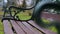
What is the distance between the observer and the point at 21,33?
2.41 m

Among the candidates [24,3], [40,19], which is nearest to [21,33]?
[40,19]

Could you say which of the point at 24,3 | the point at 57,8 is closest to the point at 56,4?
the point at 57,8

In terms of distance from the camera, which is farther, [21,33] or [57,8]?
[21,33]

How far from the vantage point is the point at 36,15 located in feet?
1.74

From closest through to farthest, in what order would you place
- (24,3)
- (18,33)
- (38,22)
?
(38,22) < (18,33) < (24,3)

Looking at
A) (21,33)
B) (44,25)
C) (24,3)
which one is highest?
(44,25)

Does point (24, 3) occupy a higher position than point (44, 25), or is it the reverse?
point (44, 25)

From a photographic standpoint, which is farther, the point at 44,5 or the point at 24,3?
the point at 24,3

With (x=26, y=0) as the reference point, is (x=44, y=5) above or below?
above

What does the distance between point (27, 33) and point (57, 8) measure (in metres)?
1.88

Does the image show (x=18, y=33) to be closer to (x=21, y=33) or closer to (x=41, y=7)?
(x=21, y=33)

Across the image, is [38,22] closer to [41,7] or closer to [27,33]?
[41,7]

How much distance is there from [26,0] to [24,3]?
603 mm


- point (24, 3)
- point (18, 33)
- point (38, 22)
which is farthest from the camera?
point (24, 3)
